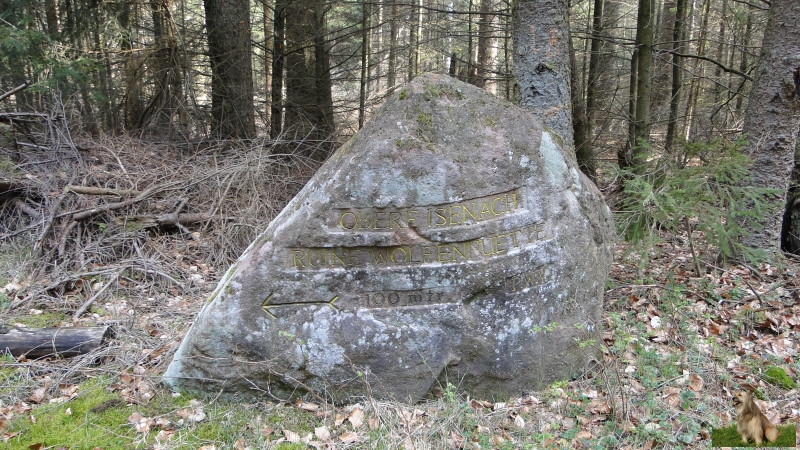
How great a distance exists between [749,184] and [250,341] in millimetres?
5121

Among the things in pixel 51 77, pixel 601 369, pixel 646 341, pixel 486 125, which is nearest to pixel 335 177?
pixel 486 125

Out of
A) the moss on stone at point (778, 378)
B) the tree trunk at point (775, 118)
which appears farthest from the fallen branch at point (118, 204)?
the tree trunk at point (775, 118)

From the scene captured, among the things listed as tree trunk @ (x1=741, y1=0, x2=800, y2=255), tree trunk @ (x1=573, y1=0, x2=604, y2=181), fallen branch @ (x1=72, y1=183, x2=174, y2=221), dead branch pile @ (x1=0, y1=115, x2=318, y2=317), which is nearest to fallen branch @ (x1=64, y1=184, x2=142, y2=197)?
dead branch pile @ (x1=0, y1=115, x2=318, y2=317)

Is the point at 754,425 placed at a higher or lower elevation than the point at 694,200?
lower

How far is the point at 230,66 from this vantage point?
8.90m

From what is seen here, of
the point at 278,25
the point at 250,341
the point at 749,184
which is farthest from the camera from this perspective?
the point at 278,25

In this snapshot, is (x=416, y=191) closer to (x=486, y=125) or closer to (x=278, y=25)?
(x=486, y=125)

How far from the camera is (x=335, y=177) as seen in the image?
3.56 m

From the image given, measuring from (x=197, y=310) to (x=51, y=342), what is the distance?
1.19 metres

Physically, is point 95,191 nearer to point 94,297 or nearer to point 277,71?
point 94,297

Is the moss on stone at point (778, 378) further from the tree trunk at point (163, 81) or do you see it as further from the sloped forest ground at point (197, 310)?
the tree trunk at point (163, 81)

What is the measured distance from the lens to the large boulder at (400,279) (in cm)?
355

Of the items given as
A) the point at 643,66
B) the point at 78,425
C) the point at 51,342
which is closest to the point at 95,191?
the point at 51,342

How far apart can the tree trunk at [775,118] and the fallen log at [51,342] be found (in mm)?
6098
